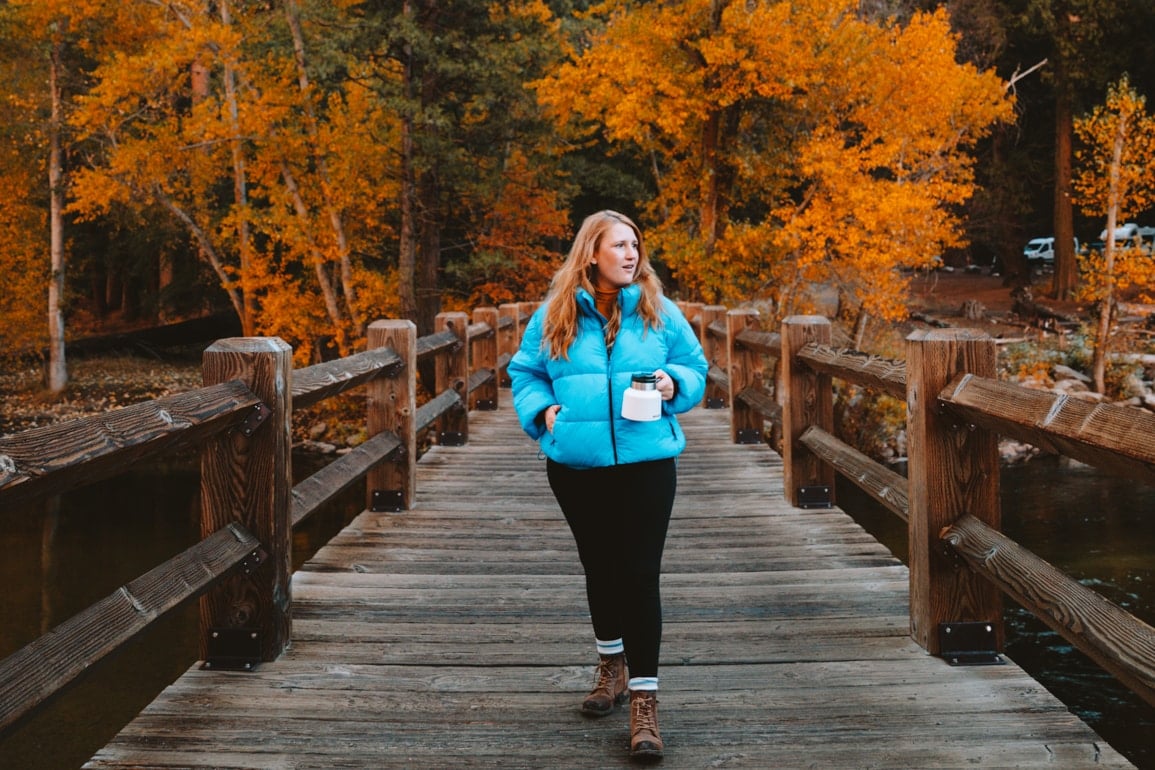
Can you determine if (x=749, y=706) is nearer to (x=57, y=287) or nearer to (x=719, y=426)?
(x=719, y=426)

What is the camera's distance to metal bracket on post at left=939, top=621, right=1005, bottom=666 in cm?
373

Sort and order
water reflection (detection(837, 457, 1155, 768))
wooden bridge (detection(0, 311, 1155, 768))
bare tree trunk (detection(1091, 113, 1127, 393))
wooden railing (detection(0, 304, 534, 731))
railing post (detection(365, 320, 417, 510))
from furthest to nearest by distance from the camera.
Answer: bare tree trunk (detection(1091, 113, 1127, 393)), water reflection (detection(837, 457, 1155, 768)), railing post (detection(365, 320, 417, 510)), wooden bridge (detection(0, 311, 1155, 768)), wooden railing (detection(0, 304, 534, 731))

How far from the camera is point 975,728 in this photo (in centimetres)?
314

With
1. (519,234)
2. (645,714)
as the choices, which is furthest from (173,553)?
(519,234)

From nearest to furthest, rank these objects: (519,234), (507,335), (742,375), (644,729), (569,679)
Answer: (644,729)
(569,679)
(742,375)
(507,335)
(519,234)

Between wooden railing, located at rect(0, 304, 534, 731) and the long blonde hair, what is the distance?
109 cm

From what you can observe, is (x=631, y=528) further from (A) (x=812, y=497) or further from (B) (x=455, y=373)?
(B) (x=455, y=373)

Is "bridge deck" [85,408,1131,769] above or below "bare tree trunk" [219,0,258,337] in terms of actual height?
below

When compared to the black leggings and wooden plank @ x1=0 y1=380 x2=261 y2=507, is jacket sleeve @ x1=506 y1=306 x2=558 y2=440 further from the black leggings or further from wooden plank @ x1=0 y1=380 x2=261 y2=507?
wooden plank @ x1=0 y1=380 x2=261 y2=507

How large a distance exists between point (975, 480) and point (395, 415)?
11.4 ft

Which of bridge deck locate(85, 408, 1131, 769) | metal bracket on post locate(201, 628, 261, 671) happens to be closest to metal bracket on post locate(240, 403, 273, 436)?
metal bracket on post locate(201, 628, 261, 671)

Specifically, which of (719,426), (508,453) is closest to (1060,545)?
(719,426)

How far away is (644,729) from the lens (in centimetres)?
301

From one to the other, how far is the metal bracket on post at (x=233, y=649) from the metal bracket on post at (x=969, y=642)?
95.1 inches
